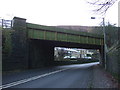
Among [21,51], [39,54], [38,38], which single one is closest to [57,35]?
[38,38]

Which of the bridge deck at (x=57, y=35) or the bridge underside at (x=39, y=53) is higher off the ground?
the bridge deck at (x=57, y=35)

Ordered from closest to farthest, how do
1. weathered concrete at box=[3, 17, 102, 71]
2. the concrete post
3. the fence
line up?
1. the fence
2. weathered concrete at box=[3, 17, 102, 71]
3. the concrete post

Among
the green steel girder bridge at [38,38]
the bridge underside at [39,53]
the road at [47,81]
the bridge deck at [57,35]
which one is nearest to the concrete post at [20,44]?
the green steel girder bridge at [38,38]

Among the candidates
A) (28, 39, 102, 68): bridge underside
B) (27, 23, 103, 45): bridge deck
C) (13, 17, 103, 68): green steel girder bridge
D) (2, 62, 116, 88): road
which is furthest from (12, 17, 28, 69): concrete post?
(2, 62, 116, 88): road

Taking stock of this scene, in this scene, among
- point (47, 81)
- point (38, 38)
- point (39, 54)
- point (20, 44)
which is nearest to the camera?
point (47, 81)

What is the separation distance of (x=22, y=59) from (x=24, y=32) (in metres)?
4.63

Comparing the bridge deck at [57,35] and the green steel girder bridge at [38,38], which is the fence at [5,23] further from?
the bridge deck at [57,35]

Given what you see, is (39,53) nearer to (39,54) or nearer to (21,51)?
(39,54)

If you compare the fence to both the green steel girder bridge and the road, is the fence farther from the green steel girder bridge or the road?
the road

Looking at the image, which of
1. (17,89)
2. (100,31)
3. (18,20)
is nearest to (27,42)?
(18,20)

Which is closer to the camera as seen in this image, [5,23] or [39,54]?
[5,23]

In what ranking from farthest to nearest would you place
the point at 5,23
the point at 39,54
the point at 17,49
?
the point at 39,54 < the point at 17,49 < the point at 5,23

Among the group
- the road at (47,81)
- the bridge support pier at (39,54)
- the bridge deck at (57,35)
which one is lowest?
the road at (47,81)

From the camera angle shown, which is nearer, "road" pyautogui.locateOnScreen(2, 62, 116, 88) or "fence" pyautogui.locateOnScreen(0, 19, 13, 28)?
"road" pyautogui.locateOnScreen(2, 62, 116, 88)
